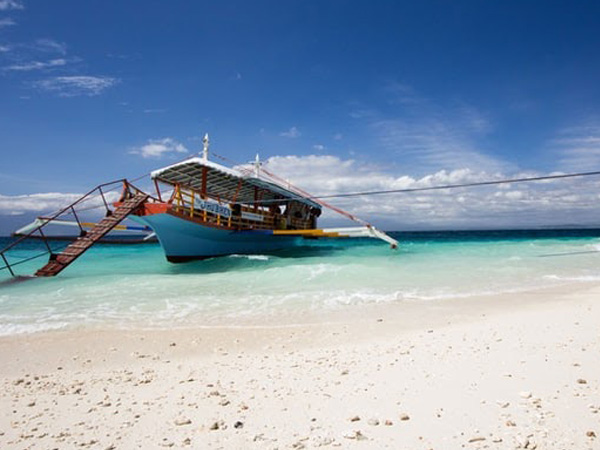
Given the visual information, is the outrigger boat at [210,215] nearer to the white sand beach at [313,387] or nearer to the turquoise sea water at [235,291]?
the turquoise sea water at [235,291]

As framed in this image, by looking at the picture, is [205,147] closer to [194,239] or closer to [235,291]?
[194,239]

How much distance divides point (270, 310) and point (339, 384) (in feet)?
13.2

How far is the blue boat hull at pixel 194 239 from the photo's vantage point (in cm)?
1475

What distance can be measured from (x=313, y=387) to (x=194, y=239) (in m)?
14.0

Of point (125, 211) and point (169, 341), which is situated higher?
point (125, 211)

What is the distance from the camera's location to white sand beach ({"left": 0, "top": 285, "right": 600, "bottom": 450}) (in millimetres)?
2412

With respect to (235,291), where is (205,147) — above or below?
above

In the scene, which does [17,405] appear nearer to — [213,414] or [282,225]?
[213,414]

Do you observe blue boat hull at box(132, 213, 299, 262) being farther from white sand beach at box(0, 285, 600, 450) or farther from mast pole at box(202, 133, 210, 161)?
white sand beach at box(0, 285, 600, 450)

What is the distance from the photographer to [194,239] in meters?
16.3

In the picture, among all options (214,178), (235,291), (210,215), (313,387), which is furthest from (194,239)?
(313,387)

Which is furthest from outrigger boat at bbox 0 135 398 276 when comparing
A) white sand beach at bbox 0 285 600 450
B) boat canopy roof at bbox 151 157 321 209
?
white sand beach at bbox 0 285 600 450

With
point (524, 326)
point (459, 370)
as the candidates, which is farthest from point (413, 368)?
point (524, 326)

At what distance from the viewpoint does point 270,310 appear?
7.17 m
